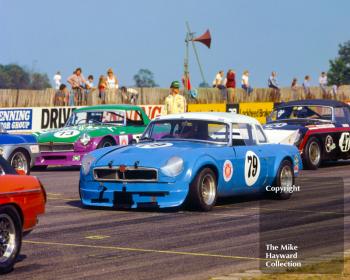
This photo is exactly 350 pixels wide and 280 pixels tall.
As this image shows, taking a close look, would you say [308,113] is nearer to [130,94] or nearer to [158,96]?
[130,94]

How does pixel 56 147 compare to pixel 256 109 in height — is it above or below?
below

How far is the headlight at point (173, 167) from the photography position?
13547mm

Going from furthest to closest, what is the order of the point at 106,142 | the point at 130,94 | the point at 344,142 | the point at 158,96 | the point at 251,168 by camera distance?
the point at 158,96
the point at 130,94
the point at 344,142
the point at 106,142
the point at 251,168

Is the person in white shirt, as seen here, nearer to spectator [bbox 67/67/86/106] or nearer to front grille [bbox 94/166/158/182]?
spectator [bbox 67/67/86/106]

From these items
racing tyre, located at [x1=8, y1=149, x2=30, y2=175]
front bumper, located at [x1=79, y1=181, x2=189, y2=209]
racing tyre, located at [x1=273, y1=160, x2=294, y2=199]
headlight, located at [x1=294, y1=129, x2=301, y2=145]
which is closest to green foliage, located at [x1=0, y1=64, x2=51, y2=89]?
headlight, located at [x1=294, y1=129, x2=301, y2=145]

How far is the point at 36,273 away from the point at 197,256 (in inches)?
69.3

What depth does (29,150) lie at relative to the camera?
67.3 ft

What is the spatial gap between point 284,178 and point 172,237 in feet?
15.2

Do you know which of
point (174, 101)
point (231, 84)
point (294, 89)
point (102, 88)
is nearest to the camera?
point (174, 101)

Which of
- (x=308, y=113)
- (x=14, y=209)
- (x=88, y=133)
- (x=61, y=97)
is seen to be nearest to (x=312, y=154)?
(x=308, y=113)

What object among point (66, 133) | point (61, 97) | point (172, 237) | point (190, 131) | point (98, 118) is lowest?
point (172, 237)

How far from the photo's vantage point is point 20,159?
66.6ft

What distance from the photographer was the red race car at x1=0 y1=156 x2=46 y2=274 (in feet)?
30.4

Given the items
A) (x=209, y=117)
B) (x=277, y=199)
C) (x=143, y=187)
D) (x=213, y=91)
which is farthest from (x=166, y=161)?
(x=213, y=91)
